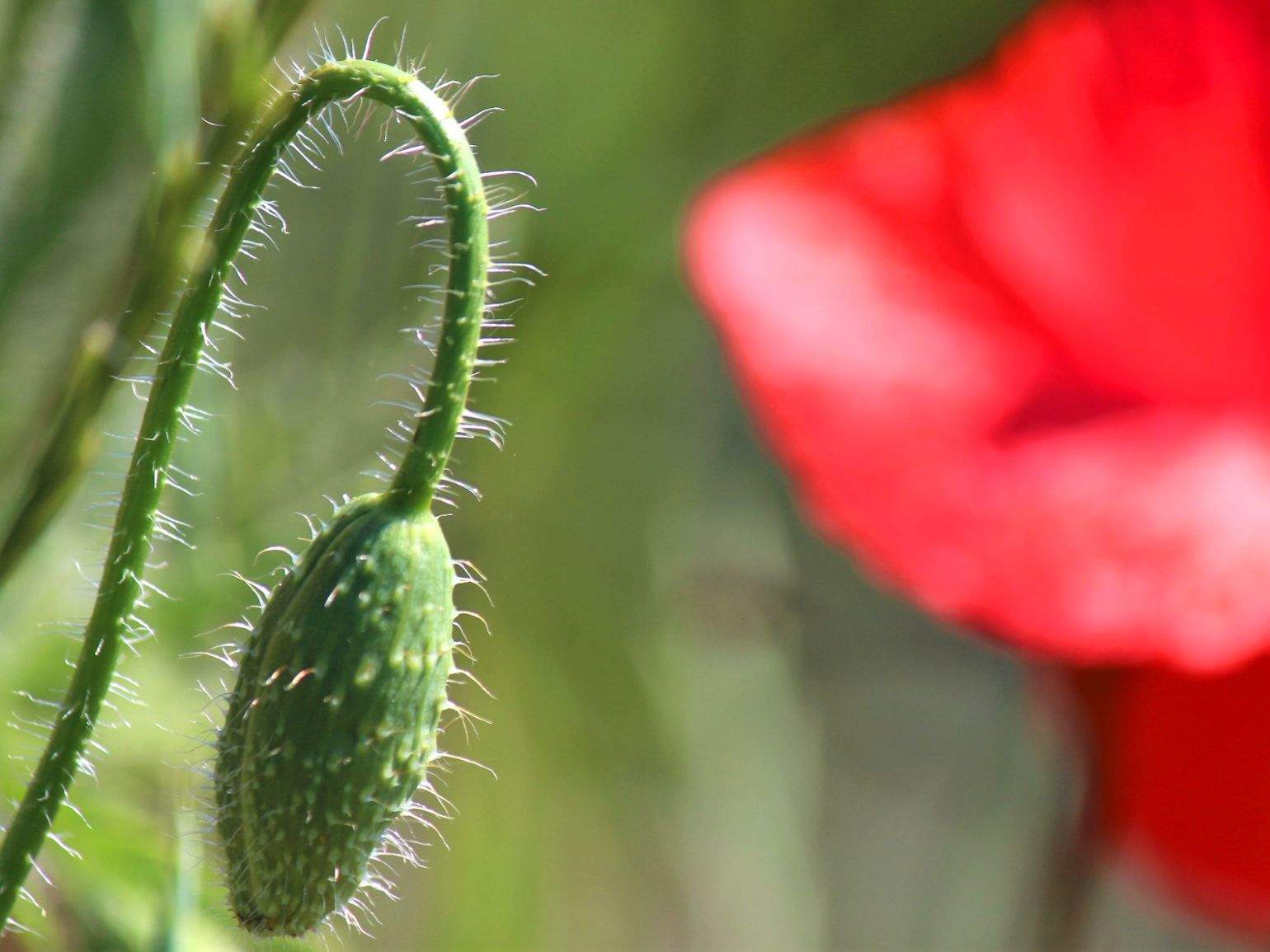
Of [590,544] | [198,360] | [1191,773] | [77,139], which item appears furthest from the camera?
[590,544]

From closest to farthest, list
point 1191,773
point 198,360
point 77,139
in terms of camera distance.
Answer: point 198,360, point 77,139, point 1191,773

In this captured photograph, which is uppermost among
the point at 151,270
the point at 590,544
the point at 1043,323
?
the point at 151,270

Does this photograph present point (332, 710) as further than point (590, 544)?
No

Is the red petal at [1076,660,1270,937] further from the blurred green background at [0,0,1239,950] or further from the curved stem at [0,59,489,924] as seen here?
the curved stem at [0,59,489,924]

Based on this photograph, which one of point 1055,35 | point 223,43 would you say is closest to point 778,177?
point 1055,35

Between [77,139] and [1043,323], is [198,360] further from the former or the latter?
[1043,323]

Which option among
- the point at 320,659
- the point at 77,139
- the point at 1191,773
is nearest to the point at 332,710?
the point at 320,659

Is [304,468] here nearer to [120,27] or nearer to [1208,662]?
[120,27]
